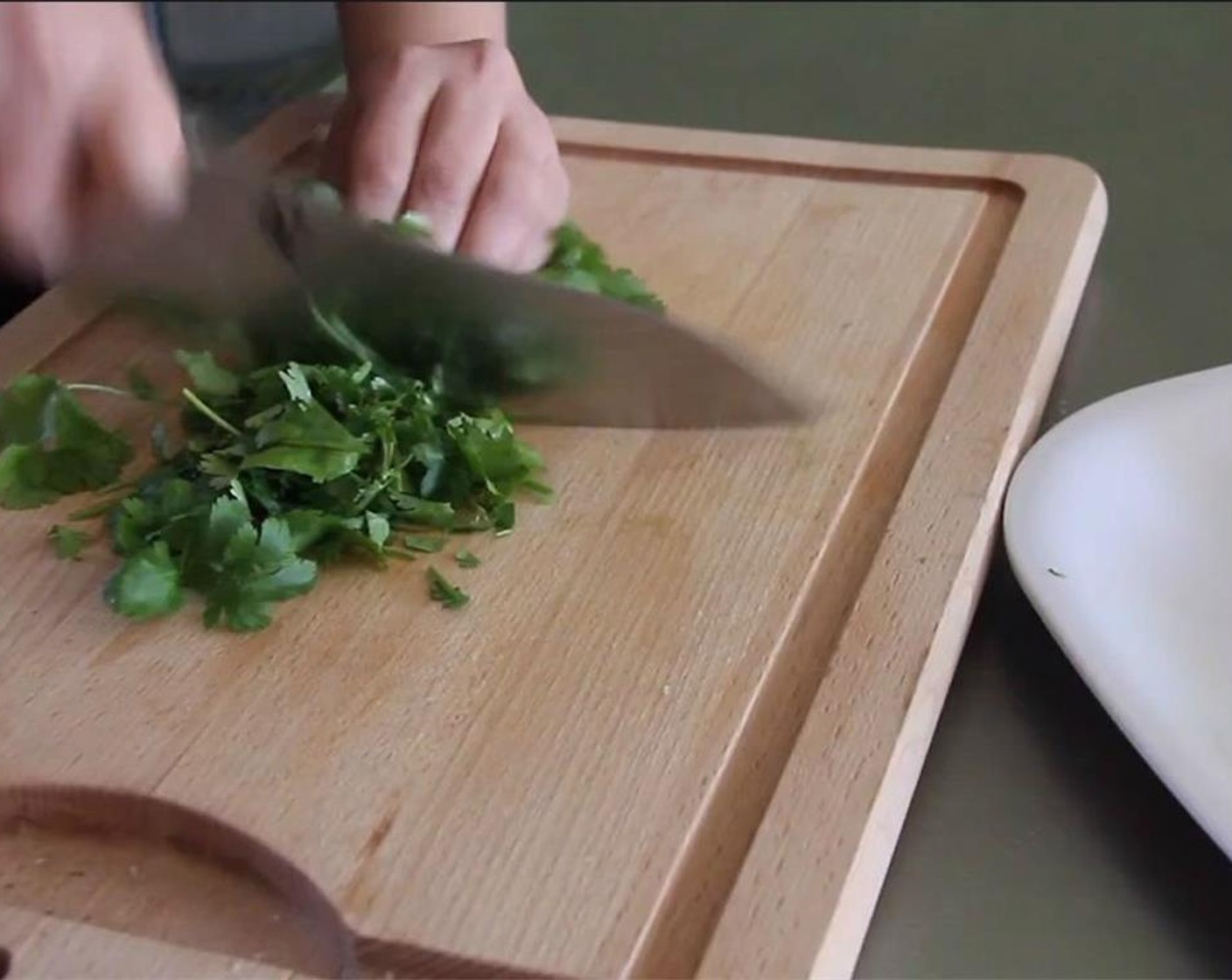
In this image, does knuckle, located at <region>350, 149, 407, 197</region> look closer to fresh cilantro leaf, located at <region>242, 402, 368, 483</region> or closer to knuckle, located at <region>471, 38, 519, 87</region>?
knuckle, located at <region>471, 38, 519, 87</region>

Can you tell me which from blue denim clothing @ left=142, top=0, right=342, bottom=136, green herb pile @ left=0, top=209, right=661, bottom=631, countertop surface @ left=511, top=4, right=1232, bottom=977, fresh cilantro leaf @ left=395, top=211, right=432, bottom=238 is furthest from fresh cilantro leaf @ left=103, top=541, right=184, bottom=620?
blue denim clothing @ left=142, top=0, right=342, bottom=136

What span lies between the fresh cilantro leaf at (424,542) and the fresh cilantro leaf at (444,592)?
0.07 feet

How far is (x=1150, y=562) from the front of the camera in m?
0.89

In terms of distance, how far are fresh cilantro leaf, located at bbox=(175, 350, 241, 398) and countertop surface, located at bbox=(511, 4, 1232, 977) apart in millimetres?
445

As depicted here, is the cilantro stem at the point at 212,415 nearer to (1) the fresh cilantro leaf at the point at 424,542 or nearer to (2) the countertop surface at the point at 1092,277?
(1) the fresh cilantro leaf at the point at 424,542

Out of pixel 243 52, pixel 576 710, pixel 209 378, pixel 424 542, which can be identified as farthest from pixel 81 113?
pixel 243 52

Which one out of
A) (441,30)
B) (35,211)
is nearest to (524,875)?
(35,211)

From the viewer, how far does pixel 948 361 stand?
1063 millimetres

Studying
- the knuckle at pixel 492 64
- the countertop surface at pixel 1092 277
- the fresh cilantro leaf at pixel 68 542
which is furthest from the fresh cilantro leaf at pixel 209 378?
the countertop surface at pixel 1092 277

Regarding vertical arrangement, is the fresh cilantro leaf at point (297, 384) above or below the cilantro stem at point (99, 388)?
above

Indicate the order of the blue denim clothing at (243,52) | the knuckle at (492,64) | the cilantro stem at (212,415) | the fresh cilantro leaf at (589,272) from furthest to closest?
the blue denim clothing at (243,52) < the knuckle at (492,64) < the fresh cilantro leaf at (589,272) < the cilantro stem at (212,415)

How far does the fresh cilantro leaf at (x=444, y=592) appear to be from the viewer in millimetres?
883

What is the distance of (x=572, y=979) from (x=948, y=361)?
1.70 ft

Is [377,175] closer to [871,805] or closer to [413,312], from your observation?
[413,312]
